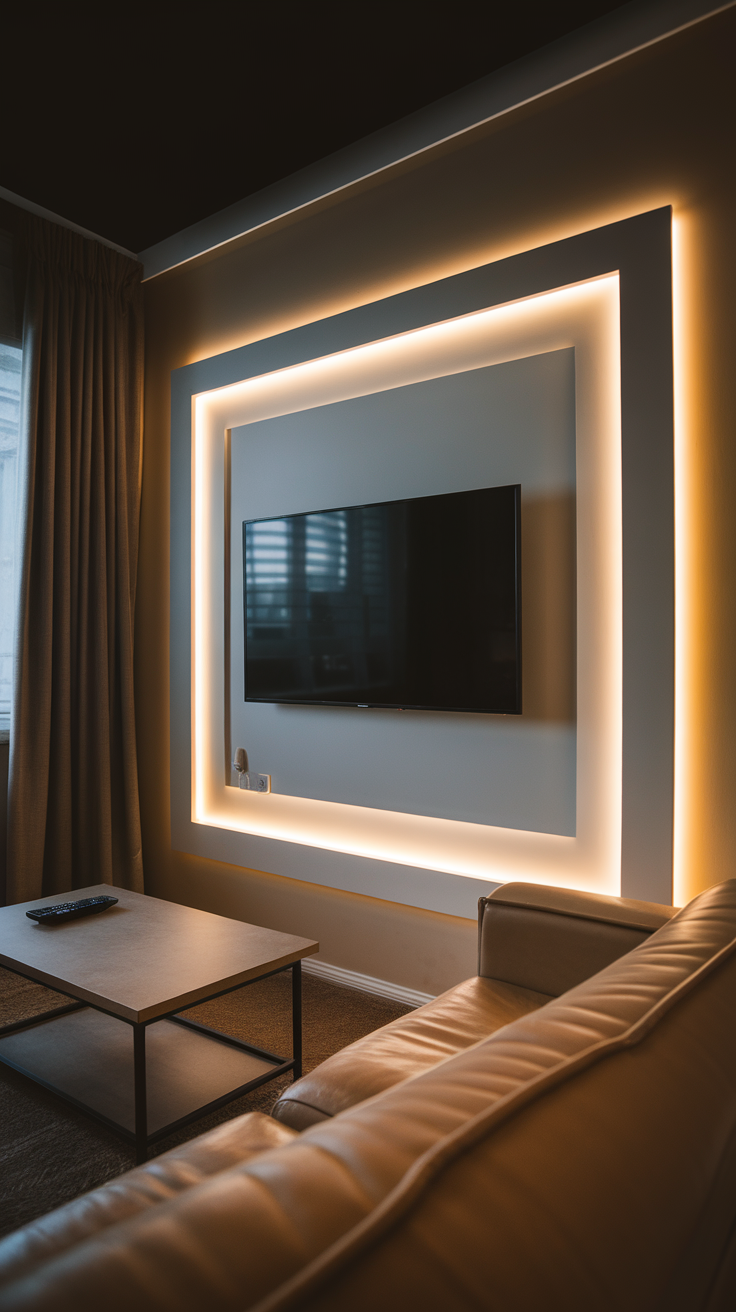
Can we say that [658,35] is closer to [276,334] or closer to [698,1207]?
[276,334]

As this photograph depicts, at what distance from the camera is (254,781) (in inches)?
135

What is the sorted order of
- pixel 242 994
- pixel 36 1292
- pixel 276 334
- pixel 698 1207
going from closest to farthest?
pixel 36 1292
pixel 698 1207
pixel 242 994
pixel 276 334

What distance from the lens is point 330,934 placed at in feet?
10.2

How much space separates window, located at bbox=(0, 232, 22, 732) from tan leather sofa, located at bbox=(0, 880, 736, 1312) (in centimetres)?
306

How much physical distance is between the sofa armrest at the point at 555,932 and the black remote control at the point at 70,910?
129 centimetres

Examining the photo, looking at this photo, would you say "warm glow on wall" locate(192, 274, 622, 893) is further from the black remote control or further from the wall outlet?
the black remote control

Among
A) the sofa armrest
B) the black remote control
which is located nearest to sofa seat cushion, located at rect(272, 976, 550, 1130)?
the sofa armrest

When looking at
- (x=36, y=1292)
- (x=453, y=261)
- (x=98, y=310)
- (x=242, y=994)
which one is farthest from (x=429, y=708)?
(x=98, y=310)

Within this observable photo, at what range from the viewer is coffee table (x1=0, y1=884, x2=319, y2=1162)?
6.11ft

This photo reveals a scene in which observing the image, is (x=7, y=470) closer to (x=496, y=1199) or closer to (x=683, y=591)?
(x=683, y=591)

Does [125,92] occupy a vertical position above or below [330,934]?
above

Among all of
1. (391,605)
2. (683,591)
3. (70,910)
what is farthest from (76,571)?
(683,591)

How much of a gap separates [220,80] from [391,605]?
6.21ft

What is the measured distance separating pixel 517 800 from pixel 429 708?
1.47 ft
